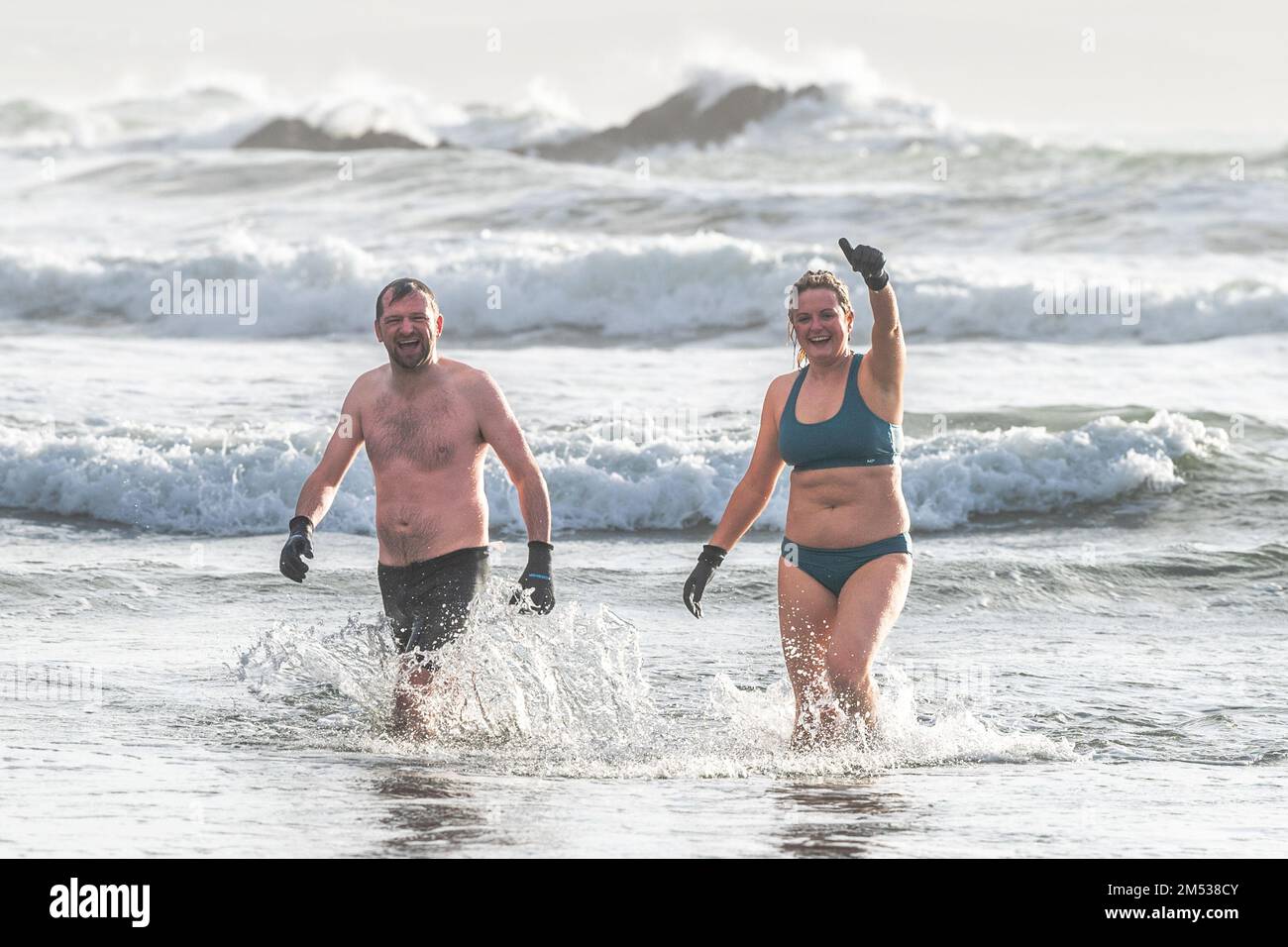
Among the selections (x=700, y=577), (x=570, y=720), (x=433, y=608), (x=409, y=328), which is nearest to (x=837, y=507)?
(x=700, y=577)

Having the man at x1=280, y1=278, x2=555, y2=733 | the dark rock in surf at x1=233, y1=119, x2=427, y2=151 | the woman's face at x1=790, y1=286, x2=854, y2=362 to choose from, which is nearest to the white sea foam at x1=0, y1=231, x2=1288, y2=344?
the man at x1=280, y1=278, x2=555, y2=733

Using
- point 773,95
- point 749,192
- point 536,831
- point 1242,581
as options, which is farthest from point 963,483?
point 773,95

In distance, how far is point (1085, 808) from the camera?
18.0 feet

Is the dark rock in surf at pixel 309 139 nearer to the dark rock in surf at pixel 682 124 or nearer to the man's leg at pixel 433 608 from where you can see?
the dark rock in surf at pixel 682 124

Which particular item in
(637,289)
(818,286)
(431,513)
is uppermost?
(637,289)

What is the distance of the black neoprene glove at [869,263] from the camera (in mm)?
5578

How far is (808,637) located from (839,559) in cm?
29

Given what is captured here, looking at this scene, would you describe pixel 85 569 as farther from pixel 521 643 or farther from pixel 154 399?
pixel 154 399

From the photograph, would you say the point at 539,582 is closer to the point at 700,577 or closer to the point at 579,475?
the point at 700,577

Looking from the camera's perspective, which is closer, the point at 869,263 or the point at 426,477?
the point at 869,263

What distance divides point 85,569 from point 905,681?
4609mm

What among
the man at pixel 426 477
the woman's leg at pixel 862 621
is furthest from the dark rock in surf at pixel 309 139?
the woman's leg at pixel 862 621

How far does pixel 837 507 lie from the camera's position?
19.6 feet
